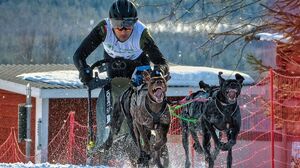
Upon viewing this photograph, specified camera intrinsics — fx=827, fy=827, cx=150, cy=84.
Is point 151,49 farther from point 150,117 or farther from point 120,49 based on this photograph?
point 150,117

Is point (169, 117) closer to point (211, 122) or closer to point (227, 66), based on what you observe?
point (211, 122)

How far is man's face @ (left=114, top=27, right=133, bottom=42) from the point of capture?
10.1m

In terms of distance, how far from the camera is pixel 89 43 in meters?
10.5

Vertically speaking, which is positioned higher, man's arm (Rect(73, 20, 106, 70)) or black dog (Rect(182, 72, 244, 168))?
man's arm (Rect(73, 20, 106, 70))

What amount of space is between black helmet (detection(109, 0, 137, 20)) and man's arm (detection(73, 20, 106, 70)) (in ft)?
1.03

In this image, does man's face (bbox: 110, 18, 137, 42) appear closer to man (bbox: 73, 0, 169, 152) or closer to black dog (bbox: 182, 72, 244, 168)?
man (bbox: 73, 0, 169, 152)

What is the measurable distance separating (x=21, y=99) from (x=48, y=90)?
9.99 feet

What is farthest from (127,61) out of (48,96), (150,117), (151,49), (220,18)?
(48,96)

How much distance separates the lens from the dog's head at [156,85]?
903 cm

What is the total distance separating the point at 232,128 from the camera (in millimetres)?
10320

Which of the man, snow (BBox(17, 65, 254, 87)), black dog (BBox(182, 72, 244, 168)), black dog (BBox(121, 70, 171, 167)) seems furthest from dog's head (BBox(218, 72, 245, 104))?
snow (BBox(17, 65, 254, 87))

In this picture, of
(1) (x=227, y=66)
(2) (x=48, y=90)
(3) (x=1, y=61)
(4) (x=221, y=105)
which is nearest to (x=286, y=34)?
(4) (x=221, y=105)

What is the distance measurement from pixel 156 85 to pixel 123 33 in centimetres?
138

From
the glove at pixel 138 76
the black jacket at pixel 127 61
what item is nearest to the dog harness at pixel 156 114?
the glove at pixel 138 76
